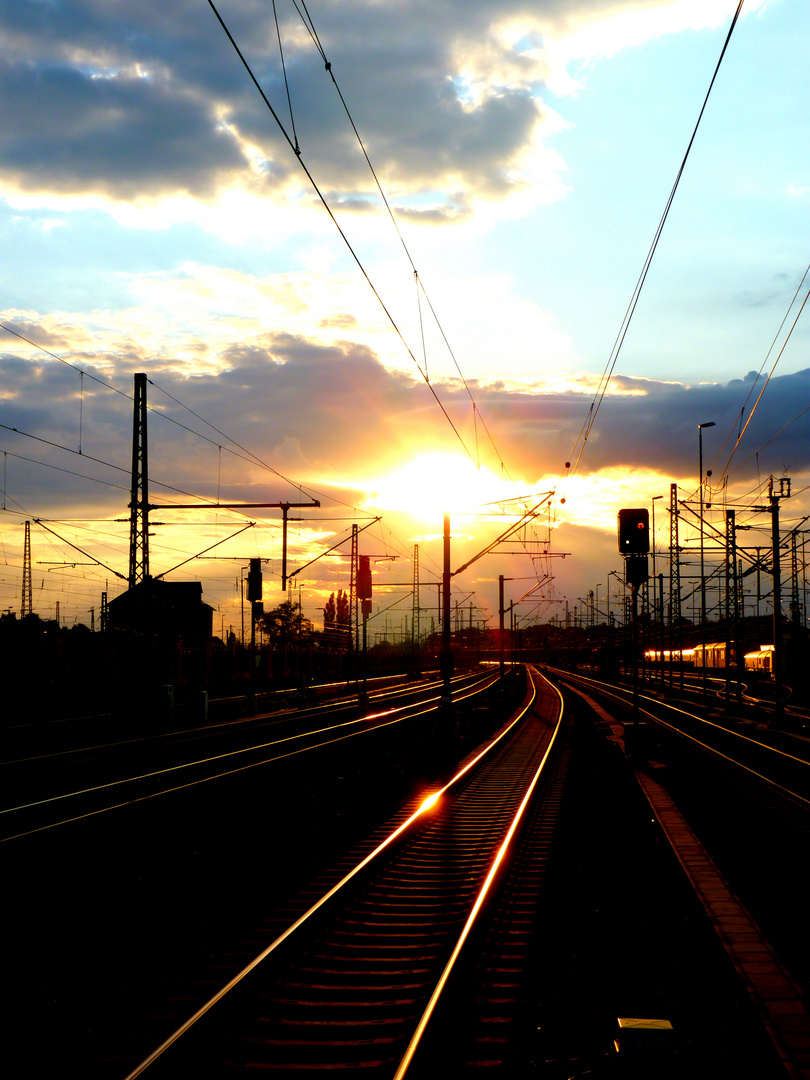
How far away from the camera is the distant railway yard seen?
223 inches

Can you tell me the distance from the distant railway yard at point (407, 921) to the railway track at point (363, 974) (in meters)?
0.02

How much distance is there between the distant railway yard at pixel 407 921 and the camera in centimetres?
566

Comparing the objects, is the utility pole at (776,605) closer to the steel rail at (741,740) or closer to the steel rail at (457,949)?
the steel rail at (741,740)

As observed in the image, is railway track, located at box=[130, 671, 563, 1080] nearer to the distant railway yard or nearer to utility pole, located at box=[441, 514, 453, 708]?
the distant railway yard

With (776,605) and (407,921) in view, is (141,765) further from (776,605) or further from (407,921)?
(776,605)

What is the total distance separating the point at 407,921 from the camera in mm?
8805

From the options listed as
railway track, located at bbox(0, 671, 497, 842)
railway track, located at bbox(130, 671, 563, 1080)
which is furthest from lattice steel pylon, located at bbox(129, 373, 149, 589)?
railway track, located at bbox(130, 671, 563, 1080)

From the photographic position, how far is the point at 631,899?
30.9 feet

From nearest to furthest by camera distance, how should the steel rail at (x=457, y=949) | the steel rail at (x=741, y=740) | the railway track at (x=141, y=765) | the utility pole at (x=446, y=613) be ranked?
the steel rail at (x=457, y=949), the railway track at (x=141, y=765), the steel rail at (x=741, y=740), the utility pole at (x=446, y=613)

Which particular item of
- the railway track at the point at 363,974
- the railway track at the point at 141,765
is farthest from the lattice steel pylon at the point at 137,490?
the railway track at the point at 363,974

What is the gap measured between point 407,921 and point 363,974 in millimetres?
1843

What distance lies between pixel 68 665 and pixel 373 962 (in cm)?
3383

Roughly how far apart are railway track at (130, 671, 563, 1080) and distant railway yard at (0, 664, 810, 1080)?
2 cm

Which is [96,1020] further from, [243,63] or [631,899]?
[243,63]
